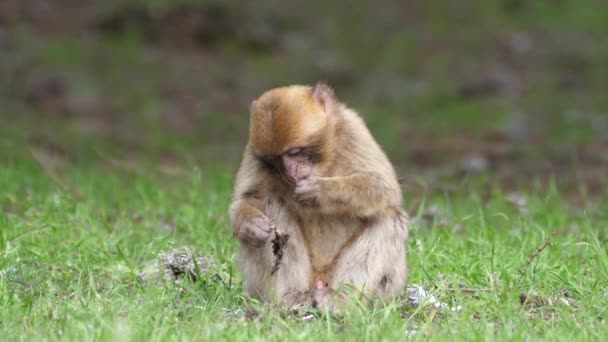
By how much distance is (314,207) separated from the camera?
6.48 meters

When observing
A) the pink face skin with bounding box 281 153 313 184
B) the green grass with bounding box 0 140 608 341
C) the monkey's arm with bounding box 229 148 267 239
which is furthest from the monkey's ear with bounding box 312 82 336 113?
the green grass with bounding box 0 140 608 341

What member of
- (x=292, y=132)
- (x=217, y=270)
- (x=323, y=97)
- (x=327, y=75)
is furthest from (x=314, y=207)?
(x=327, y=75)

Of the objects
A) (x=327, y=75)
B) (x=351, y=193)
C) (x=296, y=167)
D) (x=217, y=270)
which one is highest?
(x=296, y=167)

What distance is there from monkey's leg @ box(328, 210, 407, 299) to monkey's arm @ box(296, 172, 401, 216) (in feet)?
0.31

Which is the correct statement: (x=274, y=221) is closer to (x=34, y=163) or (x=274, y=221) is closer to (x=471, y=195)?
(x=471, y=195)

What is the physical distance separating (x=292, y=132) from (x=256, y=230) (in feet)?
1.73

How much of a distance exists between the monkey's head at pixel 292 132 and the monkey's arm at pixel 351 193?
92 millimetres

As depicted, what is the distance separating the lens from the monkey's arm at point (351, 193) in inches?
252

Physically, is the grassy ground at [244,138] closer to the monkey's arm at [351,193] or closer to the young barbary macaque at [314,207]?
the young barbary macaque at [314,207]

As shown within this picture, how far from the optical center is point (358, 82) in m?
16.8

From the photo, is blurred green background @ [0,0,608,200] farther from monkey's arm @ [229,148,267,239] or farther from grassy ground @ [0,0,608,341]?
monkey's arm @ [229,148,267,239]

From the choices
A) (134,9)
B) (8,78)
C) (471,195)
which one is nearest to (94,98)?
(8,78)

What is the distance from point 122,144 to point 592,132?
217 inches

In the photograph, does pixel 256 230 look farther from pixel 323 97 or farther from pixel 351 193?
pixel 323 97
